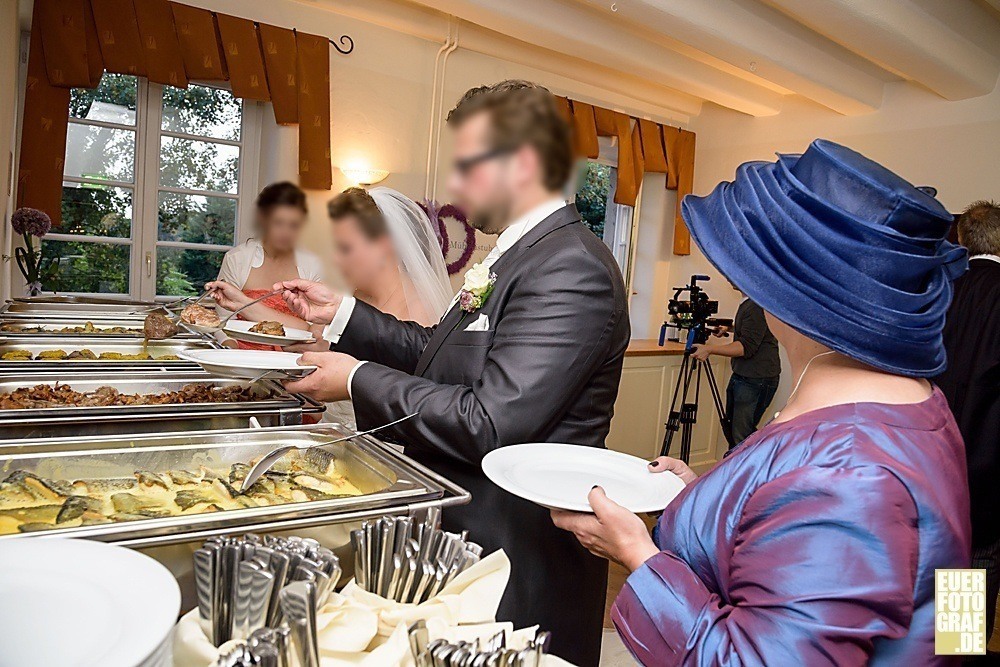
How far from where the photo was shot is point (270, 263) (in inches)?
110

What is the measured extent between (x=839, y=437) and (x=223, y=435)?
36.4 inches

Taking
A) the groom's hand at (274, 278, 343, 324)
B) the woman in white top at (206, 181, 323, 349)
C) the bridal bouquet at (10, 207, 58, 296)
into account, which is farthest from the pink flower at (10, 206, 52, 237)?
the groom's hand at (274, 278, 343, 324)

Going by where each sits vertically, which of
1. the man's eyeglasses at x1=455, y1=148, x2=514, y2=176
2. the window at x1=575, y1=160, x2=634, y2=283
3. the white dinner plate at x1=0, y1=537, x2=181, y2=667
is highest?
the window at x1=575, y1=160, x2=634, y2=283

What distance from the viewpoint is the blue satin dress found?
2.22ft

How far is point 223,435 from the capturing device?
1163mm

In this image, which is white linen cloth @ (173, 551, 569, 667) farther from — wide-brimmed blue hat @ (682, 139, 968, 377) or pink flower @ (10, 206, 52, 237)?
pink flower @ (10, 206, 52, 237)

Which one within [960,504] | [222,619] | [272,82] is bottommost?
[222,619]

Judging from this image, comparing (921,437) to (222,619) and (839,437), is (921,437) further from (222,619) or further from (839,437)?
(222,619)

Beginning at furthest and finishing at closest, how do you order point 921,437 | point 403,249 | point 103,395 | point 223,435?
point 403,249, point 103,395, point 223,435, point 921,437

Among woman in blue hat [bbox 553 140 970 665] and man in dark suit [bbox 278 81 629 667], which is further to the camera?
man in dark suit [bbox 278 81 629 667]

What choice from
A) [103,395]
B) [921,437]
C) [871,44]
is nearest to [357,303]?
[103,395]

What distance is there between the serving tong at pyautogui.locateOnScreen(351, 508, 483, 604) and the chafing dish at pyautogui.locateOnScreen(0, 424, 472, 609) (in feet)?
0.45

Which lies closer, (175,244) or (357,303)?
(357,303)

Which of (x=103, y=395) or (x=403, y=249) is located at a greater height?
(x=403, y=249)
